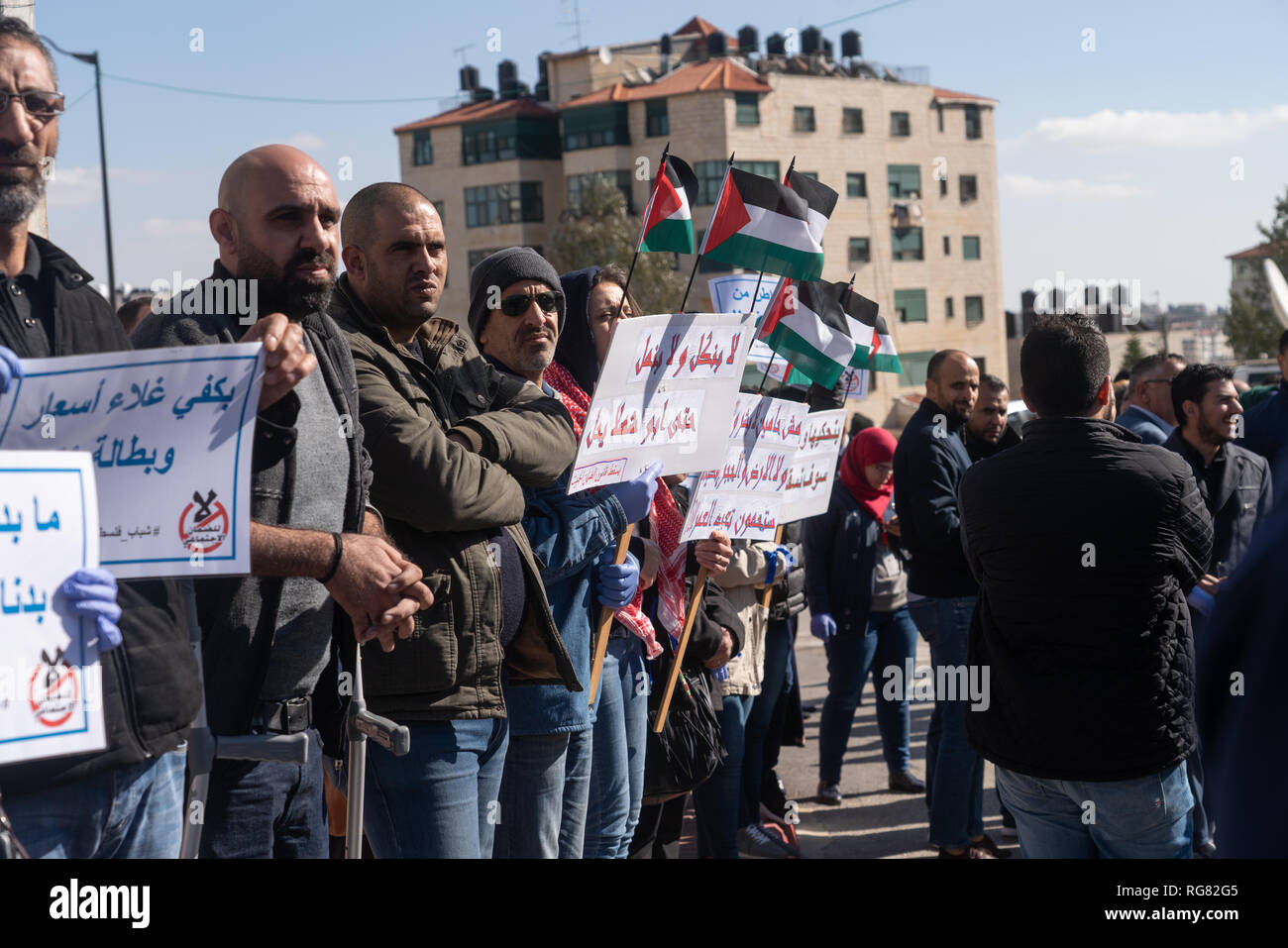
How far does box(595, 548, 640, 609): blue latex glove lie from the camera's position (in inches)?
163

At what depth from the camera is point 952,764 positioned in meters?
5.84

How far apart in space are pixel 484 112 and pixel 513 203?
4.97 metres

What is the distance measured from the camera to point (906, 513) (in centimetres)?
616

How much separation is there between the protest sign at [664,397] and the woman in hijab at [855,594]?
8.63ft

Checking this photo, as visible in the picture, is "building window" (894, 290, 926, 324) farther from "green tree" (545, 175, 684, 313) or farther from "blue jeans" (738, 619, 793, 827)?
"blue jeans" (738, 619, 793, 827)

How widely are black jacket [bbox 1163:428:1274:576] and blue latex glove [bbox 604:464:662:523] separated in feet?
8.89

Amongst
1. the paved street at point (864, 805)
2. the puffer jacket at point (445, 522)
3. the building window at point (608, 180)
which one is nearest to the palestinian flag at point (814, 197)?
the puffer jacket at point (445, 522)

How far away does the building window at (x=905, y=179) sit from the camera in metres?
64.0

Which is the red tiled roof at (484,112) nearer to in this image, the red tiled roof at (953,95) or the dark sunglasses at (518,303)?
the red tiled roof at (953,95)

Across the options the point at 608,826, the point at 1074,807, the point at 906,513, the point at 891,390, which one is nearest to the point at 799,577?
the point at 906,513

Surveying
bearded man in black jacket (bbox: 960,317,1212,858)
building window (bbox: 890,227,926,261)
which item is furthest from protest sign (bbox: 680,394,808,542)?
building window (bbox: 890,227,926,261)

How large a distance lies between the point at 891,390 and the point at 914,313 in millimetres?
4446
